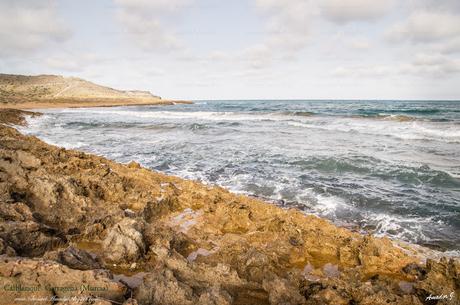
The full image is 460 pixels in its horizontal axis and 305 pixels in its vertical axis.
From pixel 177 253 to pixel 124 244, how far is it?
0.66 meters

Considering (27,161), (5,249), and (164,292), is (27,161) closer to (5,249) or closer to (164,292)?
(5,249)

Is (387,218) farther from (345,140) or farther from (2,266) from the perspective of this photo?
(345,140)

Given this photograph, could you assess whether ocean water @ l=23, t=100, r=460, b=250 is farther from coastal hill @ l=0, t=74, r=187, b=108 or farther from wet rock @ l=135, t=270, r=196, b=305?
coastal hill @ l=0, t=74, r=187, b=108

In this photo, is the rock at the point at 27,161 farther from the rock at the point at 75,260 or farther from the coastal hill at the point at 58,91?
the coastal hill at the point at 58,91

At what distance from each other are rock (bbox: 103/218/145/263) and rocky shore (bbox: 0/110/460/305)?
1 centimetres

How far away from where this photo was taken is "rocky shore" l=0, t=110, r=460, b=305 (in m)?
2.83

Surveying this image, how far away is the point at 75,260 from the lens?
3.23 meters

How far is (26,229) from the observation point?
3.84 metres

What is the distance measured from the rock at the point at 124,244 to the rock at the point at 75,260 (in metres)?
0.39

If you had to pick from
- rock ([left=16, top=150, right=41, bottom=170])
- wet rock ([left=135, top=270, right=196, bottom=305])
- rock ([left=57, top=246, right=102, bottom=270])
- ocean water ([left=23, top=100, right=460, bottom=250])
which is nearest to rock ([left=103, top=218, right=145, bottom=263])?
rock ([left=57, top=246, right=102, bottom=270])

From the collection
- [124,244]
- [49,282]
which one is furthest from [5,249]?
[124,244]

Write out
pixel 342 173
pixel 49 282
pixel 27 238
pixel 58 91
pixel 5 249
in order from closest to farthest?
pixel 49 282, pixel 5 249, pixel 27 238, pixel 342 173, pixel 58 91

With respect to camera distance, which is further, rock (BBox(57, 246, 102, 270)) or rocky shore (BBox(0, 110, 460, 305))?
rock (BBox(57, 246, 102, 270))

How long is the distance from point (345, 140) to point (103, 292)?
54.3ft
